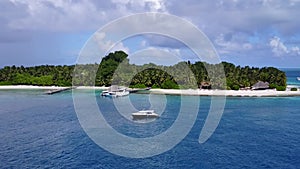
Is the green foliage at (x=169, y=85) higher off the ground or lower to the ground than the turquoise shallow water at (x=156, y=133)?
higher

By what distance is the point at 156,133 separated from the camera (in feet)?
108

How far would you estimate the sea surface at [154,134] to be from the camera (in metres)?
23.9

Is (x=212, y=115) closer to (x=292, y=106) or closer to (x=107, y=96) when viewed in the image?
(x=292, y=106)

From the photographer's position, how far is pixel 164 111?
4725 cm

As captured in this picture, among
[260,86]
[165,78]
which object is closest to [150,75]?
[165,78]

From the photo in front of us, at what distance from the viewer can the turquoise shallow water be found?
2381cm

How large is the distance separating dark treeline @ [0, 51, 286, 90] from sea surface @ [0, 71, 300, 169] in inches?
1338

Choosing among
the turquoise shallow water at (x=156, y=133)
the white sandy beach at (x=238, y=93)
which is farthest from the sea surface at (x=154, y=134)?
the white sandy beach at (x=238, y=93)

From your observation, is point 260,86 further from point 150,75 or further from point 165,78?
point 150,75

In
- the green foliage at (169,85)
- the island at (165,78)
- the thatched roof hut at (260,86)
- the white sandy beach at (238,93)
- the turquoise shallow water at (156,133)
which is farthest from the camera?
the green foliage at (169,85)

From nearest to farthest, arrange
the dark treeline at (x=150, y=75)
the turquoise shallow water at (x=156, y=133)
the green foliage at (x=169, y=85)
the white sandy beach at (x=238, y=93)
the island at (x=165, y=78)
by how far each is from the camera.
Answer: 1. the turquoise shallow water at (x=156, y=133)
2. the white sandy beach at (x=238, y=93)
3. the island at (x=165, y=78)
4. the dark treeline at (x=150, y=75)
5. the green foliage at (x=169, y=85)

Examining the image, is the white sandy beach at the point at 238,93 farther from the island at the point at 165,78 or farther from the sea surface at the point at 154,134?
the sea surface at the point at 154,134

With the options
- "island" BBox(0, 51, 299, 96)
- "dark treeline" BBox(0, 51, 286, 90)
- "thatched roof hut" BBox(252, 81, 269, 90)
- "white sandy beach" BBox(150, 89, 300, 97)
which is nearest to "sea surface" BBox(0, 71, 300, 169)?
"white sandy beach" BBox(150, 89, 300, 97)

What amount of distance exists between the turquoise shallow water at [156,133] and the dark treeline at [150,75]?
3460cm
